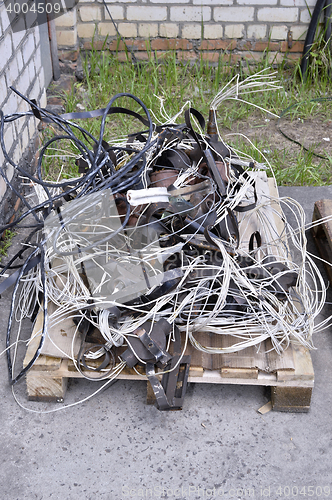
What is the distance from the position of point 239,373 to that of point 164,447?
38 centimetres

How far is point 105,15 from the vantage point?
414 cm

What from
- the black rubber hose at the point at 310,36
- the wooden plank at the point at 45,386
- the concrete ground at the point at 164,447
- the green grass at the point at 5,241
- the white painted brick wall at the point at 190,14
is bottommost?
the concrete ground at the point at 164,447

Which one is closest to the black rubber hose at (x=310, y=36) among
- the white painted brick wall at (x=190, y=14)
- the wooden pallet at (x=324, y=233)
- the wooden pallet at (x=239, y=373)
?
the white painted brick wall at (x=190, y=14)

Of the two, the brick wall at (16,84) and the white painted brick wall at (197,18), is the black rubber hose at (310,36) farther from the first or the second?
the brick wall at (16,84)

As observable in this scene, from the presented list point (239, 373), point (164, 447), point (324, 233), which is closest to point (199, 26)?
point (324, 233)

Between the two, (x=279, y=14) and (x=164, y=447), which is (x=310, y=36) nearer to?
(x=279, y=14)

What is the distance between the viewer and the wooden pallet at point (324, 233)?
2.43 metres

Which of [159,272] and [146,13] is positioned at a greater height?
[146,13]

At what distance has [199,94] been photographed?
13.3 ft

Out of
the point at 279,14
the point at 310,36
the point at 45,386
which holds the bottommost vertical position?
the point at 45,386

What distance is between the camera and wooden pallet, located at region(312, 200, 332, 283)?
2430 mm

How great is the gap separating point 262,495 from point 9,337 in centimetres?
112

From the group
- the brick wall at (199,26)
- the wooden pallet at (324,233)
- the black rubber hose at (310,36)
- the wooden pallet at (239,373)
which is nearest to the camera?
the wooden pallet at (239,373)

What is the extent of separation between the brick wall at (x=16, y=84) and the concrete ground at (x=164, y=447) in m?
1.10
